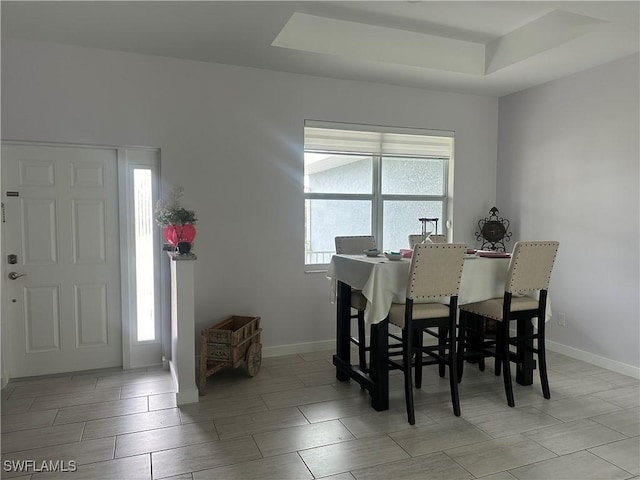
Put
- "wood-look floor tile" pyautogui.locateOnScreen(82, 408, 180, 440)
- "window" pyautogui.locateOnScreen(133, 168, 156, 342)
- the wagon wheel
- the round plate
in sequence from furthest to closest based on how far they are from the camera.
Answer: the round plate → "window" pyautogui.locateOnScreen(133, 168, 156, 342) → the wagon wheel → "wood-look floor tile" pyautogui.locateOnScreen(82, 408, 180, 440)

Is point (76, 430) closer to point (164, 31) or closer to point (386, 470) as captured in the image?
point (386, 470)

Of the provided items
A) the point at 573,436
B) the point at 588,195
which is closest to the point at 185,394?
the point at 573,436

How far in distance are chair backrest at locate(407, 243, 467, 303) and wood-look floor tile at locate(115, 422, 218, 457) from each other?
156cm

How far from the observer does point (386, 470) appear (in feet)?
7.78

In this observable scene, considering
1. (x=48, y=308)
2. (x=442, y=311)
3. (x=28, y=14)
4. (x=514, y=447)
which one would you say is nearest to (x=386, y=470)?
(x=514, y=447)

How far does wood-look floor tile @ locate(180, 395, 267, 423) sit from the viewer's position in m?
2.99

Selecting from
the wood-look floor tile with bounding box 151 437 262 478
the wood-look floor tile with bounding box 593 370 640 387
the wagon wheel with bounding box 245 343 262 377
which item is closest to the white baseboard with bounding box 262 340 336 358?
the wagon wheel with bounding box 245 343 262 377

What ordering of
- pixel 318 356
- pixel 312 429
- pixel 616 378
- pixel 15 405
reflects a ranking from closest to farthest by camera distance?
1. pixel 312 429
2. pixel 15 405
3. pixel 616 378
4. pixel 318 356

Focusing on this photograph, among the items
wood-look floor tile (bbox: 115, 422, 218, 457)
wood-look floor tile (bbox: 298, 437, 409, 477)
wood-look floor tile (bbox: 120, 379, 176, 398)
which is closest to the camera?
wood-look floor tile (bbox: 298, 437, 409, 477)

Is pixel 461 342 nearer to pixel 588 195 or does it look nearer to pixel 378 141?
pixel 588 195

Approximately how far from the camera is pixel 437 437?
272 centimetres

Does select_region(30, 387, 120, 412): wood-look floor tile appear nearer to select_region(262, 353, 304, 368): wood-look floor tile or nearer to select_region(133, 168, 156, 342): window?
select_region(133, 168, 156, 342): window

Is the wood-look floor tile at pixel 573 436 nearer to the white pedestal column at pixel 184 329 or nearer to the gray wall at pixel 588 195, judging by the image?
the gray wall at pixel 588 195

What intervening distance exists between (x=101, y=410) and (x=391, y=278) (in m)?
2.22
